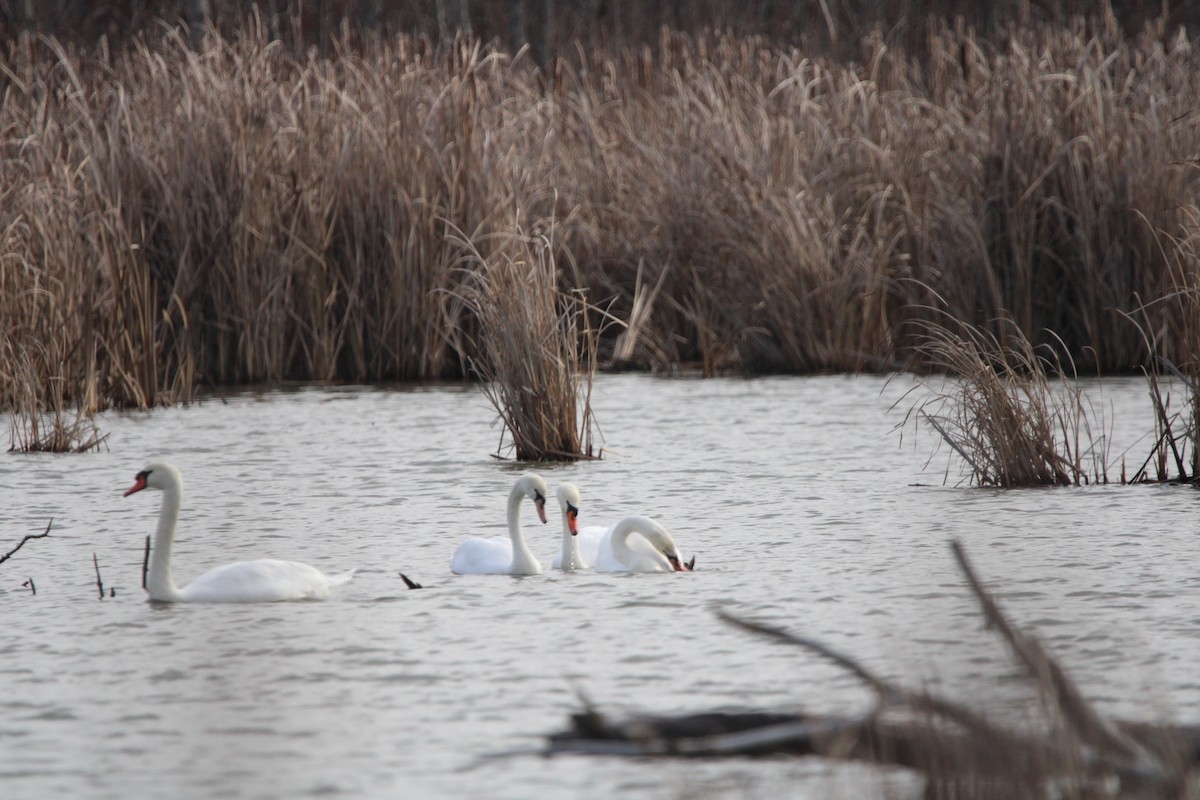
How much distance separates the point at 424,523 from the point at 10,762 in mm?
3443

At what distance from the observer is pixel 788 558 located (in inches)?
262

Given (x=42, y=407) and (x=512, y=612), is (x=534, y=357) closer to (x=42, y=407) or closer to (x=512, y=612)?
(x=512, y=612)

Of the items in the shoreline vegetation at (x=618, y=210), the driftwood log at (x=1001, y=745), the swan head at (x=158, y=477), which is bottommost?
the driftwood log at (x=1001, y=745)

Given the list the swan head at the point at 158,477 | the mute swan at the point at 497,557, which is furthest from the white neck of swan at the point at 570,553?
the swan head at the point at 158,477

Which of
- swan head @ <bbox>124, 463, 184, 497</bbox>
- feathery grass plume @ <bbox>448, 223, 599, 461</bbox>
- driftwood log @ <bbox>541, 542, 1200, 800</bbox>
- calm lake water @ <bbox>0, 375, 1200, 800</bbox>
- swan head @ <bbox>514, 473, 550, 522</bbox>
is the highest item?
feathery grass plume @ <bbox>448, 223, 599, 461</bbox>

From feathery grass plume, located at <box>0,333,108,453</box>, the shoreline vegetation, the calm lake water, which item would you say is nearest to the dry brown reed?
the shoreline vegetation

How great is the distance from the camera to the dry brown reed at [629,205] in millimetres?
11625

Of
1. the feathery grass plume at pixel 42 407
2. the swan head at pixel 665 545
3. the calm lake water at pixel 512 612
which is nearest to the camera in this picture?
the calm lake water at pixel 512 612

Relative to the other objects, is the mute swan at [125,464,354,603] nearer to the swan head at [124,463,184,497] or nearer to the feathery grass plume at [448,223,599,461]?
the swan head at [124,463,184,497]

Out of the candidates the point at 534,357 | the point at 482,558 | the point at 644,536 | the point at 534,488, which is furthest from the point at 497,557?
the point at 534,357

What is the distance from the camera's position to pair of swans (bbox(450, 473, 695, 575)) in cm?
655

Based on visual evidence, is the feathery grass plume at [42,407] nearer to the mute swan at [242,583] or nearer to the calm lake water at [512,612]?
the calm lake water at [512,612]

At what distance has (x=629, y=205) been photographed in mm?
13484

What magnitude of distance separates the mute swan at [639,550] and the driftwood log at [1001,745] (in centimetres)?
302
